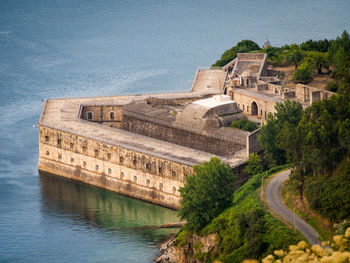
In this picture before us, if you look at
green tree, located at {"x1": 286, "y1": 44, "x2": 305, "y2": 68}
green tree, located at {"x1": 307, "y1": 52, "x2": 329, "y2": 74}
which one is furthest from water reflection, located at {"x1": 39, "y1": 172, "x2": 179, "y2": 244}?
green tree, located at {"x1": 286, "y1": 44, "x2": 305, "y2": 68}

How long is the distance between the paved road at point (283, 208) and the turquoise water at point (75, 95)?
12.3 m

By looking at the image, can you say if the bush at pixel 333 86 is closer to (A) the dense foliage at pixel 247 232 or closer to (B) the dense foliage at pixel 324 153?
(B) the dense foliage at pixel 324 153

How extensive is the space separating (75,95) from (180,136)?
48705mm

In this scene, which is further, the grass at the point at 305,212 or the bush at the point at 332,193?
the grass at the point at 305,212

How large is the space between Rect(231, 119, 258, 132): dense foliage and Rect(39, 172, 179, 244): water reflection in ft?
45.5

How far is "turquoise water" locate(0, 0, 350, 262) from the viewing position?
86062 millimetres

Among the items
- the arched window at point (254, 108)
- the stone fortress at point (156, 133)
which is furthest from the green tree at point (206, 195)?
the arched window at point (254, 108)

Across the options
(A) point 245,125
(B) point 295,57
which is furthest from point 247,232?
(B) point 295,57

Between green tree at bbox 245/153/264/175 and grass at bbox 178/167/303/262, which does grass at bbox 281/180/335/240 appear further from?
green tree at bbox 245/153/264/175

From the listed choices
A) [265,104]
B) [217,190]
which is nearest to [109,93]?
[265,104]

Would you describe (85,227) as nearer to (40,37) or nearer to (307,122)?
(307,122)

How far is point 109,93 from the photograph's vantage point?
14250 cm

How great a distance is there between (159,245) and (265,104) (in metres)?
29.2

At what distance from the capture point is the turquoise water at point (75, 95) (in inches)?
3388
